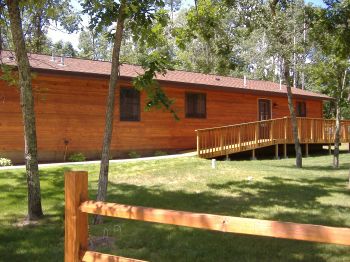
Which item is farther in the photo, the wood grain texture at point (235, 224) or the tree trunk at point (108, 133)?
the tree trunk at point (108, 133)

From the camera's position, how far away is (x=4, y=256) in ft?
18.2

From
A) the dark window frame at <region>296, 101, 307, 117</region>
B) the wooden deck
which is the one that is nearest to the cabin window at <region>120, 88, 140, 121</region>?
the wooden deck

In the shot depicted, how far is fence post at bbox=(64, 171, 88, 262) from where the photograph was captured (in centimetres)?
330

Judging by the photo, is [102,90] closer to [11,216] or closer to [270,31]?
[270,31]

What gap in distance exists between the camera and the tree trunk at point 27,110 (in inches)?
276

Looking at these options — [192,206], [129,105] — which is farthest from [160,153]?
[192,206]

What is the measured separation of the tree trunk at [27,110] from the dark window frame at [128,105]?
9392mm

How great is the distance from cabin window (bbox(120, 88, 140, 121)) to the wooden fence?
13.3 m

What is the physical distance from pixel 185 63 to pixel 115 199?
3285 cm

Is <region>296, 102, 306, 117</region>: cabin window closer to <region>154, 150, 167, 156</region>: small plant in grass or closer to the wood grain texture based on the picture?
<region>154, 150, 167, 156</region>: small plant in grass

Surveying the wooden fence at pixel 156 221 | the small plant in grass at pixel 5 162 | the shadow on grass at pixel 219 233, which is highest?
the wooden fence at pixel 156 221

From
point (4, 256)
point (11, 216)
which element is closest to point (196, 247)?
point (4, 256)

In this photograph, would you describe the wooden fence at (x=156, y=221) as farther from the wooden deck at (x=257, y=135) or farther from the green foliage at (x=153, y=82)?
the wooden deck at (x=257, y=135)

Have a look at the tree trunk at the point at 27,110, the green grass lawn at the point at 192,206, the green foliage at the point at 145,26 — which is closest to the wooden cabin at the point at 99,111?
the green grass lawn at the point at 192,206
